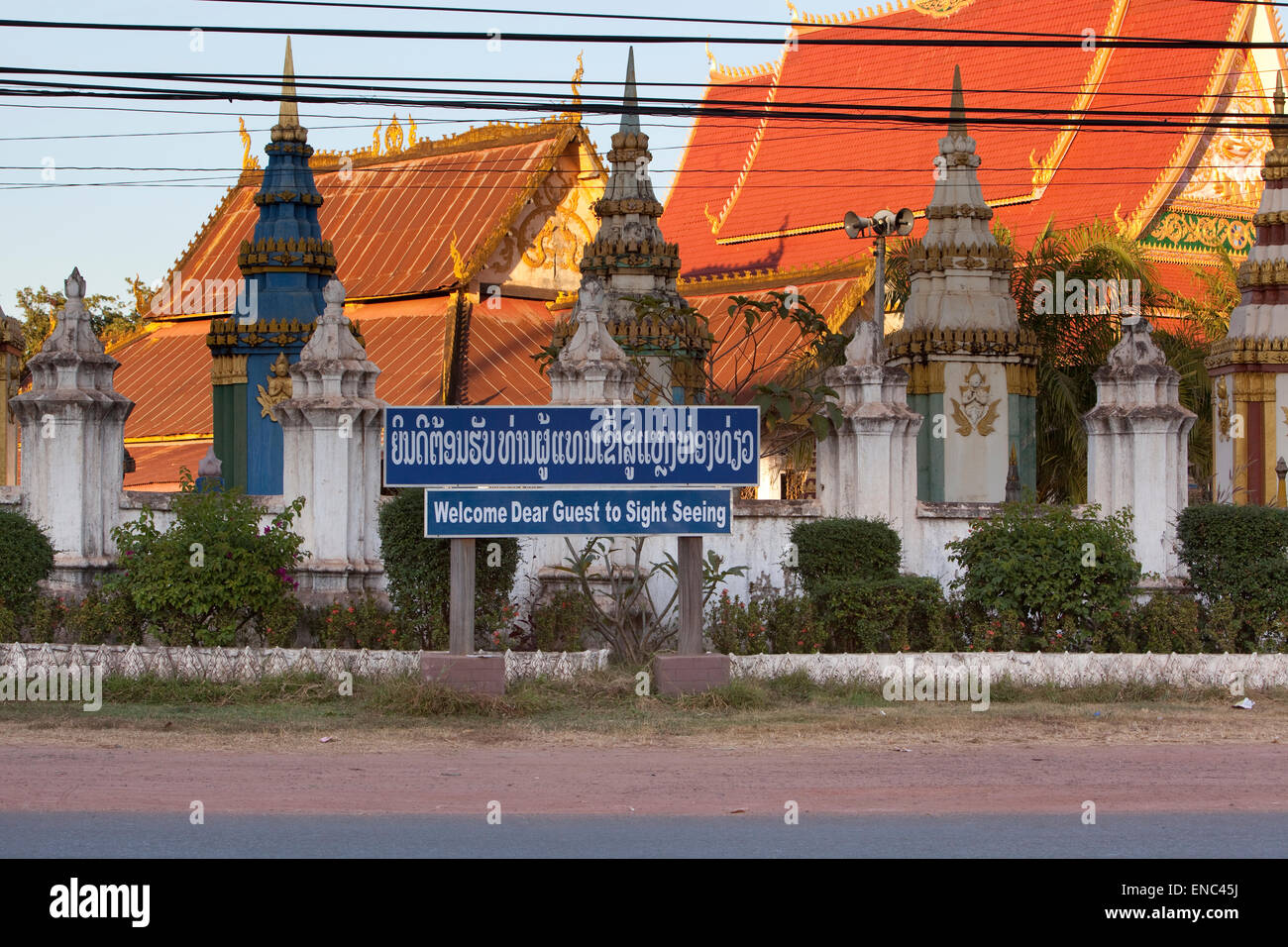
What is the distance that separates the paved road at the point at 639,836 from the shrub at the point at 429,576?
5.55 meters

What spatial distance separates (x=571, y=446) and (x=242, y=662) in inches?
141

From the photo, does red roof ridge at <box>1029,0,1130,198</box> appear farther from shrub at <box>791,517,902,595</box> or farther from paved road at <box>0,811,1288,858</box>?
paved road at <box>0,811,1288,858</box>

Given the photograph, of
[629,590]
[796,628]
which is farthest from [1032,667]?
[629,590]

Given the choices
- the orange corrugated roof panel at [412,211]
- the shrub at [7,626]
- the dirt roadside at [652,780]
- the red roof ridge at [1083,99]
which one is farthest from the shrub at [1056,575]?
the red roof ridge at [1083,99]

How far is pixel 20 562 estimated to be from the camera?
49.6 feet

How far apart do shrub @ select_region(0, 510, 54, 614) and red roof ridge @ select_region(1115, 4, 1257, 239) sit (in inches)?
845

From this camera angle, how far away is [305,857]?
26.8ft

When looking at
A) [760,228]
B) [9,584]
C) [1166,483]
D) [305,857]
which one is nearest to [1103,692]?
[1166,483]

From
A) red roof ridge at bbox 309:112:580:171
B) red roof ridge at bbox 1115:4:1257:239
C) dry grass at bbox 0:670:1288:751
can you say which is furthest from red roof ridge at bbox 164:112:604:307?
dry grass at bbox 0:670:1288:751

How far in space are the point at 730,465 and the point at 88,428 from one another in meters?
6.84

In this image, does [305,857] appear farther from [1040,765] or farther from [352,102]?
[352,102]

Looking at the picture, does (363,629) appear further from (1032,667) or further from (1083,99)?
(1083,99)

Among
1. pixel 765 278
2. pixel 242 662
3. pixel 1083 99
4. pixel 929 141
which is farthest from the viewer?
pixel 929 141

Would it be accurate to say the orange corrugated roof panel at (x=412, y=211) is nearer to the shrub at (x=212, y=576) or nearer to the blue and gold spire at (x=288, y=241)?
the blue and gold spire at (x=288, y=241)
